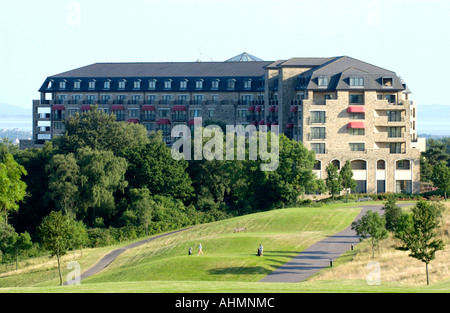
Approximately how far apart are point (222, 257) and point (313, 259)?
763cm

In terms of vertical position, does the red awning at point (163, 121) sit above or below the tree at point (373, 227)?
above

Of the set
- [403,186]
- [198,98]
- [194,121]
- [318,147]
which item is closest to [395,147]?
[403,186]

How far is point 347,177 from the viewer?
102375 mm

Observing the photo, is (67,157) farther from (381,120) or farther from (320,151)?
(381,120)

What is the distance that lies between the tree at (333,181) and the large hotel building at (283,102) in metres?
9.49

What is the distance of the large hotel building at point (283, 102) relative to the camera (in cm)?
11300

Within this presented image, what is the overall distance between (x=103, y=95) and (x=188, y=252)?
90.7 meters

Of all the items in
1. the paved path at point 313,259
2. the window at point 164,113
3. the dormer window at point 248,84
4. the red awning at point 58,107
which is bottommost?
the paved path at point 313,259

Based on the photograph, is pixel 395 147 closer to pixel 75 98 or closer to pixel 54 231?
pixel 54 231

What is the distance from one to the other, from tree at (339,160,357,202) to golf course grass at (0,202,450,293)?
6.93m

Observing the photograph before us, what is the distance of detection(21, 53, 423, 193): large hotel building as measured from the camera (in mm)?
113000

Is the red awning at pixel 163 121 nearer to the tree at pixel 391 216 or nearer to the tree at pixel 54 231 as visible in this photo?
the tree at pixel 391 216

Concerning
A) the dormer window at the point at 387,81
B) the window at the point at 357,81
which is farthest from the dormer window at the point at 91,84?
the dormer window at the point at 387,81
